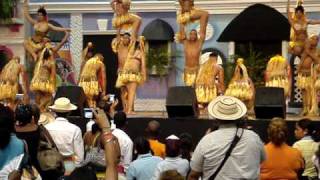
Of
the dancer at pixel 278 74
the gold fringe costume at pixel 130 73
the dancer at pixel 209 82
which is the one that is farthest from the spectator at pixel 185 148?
the gold fringe costume at pixel 130 73

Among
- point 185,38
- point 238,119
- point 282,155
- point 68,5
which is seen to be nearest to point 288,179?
point 282,155

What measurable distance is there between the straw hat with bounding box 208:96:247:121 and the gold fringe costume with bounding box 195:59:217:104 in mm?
8860

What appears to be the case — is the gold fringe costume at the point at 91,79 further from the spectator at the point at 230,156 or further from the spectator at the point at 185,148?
the spectator at the point at 230,156

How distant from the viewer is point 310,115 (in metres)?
15.4

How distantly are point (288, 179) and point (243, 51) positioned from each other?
15.4 meters

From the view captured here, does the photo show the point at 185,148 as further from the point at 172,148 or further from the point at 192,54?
the point at 192,54

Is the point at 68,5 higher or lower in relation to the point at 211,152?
higher

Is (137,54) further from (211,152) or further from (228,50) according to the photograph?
(211,152)

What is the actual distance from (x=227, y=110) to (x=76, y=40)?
1904cm

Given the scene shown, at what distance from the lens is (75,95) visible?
15.4m

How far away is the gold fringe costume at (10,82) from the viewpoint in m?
16.4

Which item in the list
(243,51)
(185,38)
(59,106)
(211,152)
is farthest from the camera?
(243,51)

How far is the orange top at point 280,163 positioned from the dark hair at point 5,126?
94.6 inches

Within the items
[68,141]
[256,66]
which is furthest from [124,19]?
[68,141]
